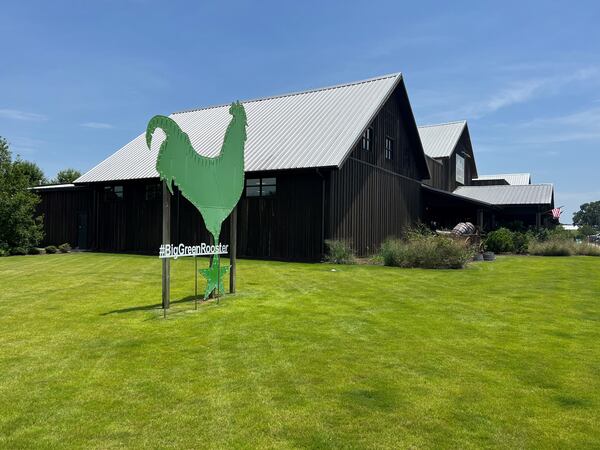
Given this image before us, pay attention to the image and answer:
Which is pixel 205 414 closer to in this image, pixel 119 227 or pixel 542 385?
pixel 542 385

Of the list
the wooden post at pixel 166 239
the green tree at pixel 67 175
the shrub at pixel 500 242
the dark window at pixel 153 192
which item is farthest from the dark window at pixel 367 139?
the green tree at pixel 67 175

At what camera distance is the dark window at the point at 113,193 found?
83.3 feet

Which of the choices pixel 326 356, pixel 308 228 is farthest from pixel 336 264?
pixel 326 356

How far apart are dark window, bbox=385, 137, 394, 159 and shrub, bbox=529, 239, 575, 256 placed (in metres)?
9.92

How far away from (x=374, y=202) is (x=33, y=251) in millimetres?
18083

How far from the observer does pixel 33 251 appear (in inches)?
984

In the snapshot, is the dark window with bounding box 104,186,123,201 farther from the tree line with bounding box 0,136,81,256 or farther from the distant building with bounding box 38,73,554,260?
the tree line with bounding box 0,136,81,256

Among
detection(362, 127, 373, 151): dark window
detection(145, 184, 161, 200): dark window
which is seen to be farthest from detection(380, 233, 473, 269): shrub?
detection(145, 184, 161, 200): dark window

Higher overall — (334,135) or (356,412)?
(334,135)

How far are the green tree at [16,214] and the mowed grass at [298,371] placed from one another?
635 inches

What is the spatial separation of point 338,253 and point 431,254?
360 cm

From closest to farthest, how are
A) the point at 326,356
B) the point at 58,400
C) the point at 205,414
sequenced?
1. the point at 205,414
2. the point at 58,400
3. the point at 326,356

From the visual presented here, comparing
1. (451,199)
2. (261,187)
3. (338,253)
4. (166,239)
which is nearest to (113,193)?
(261,187)

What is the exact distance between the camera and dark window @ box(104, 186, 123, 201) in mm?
25391
